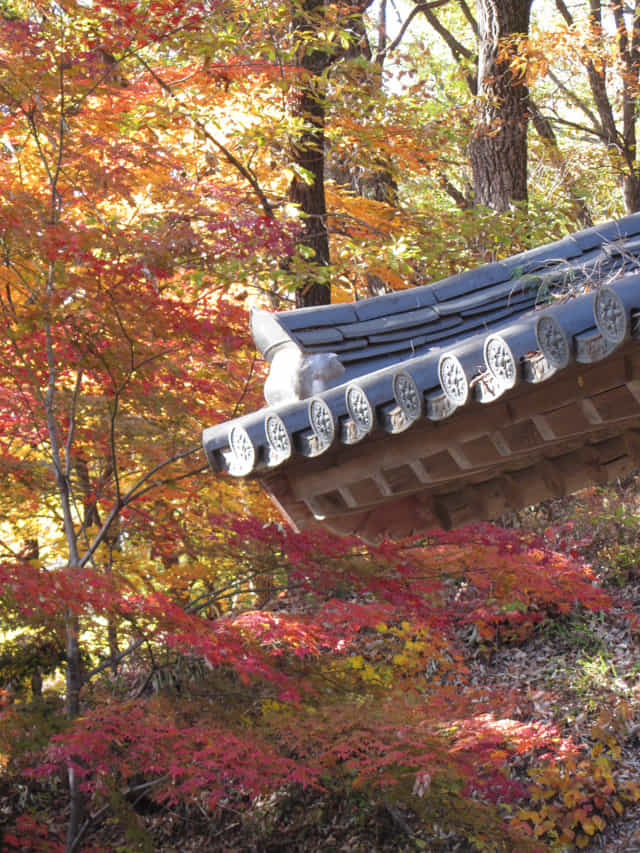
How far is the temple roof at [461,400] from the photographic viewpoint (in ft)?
6.62

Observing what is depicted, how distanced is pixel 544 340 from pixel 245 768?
3.43 meters

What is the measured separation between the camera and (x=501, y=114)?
32.2ft

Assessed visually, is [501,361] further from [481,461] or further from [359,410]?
[481,461]

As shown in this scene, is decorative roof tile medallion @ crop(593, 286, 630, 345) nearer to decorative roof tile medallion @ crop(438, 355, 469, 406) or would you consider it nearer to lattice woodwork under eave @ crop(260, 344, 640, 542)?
lattice woodwork under eave @ crop(260, 344, 640, 542)

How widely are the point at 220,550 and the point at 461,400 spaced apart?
331 centimetres

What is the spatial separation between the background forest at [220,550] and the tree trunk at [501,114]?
1832mm

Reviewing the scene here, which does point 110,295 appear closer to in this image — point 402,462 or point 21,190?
point 21,190

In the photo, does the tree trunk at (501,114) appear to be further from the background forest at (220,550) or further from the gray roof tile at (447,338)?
the gray roof tile at (447,338)

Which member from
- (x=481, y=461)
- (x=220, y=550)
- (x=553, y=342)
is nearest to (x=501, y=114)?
(x=220, y=550)

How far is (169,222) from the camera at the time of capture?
5.94m

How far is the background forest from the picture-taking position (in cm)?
484

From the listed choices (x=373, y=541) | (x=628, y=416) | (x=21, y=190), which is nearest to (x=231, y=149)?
(x=21, y=190)

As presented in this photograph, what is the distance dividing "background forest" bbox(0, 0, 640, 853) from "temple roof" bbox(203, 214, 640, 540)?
165cm

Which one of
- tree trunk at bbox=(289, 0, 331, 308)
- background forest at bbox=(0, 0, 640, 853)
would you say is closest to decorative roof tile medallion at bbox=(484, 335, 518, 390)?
background forest at bbox=(0, 0, 640, 853)
